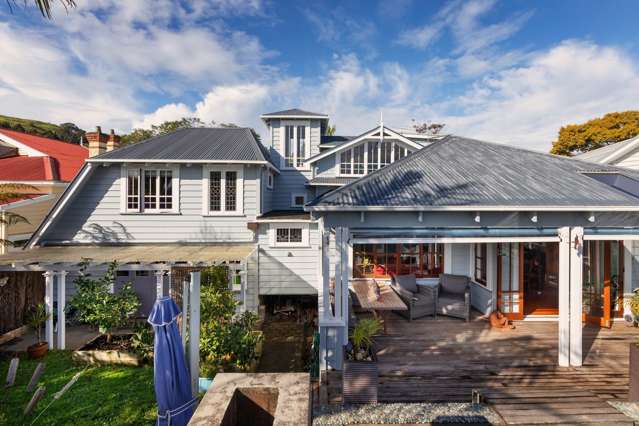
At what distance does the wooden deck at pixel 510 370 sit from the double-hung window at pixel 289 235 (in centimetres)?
501

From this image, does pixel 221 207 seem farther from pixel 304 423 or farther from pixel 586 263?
pixel 586 263

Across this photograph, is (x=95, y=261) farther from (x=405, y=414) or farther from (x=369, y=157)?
(x=369, y=157)

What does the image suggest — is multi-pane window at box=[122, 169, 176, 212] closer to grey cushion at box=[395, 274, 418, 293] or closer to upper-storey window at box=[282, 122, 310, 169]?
upper-storey window at box=[282, 122, 310, 169]

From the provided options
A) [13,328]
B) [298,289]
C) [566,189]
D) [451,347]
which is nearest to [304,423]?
[451,347]

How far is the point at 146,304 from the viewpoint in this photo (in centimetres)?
1175

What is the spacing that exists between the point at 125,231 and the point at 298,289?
6913mm

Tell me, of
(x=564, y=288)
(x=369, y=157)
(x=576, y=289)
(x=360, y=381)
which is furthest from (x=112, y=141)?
(x=576, y=289)

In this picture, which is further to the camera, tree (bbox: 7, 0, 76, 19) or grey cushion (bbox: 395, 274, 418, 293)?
grey cushion (bbox: 395, 274, 418, 293)

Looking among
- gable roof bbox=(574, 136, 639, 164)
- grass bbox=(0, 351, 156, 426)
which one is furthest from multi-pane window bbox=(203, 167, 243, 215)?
gable roof bbox=(574, 136, 639, 164)

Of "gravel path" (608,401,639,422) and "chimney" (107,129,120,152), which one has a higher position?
"chimney" (107,129,120,152)

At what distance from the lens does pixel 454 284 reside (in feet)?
31.1

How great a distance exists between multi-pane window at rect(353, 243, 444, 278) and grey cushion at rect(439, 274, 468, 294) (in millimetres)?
1121

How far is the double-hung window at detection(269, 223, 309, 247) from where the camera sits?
11.9 m

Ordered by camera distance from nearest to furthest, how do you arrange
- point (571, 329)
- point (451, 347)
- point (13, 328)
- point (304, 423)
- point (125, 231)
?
point (304, 423) → point (571, 329) → point (451, 347) → point (13, 328) → point (125, 231)
